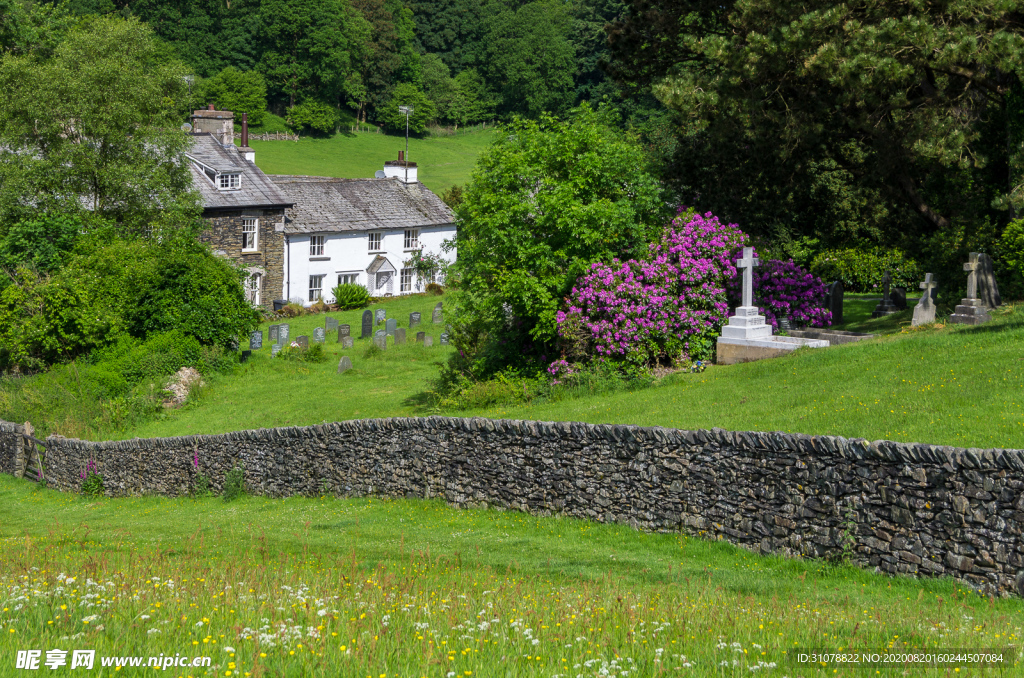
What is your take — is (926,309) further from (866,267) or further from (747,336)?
(866,267)

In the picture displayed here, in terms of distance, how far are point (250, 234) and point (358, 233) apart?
7.06 m

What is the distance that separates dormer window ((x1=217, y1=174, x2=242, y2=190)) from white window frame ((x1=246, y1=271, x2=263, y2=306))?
528 centimetres

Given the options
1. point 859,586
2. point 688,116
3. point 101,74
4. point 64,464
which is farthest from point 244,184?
point 859,586

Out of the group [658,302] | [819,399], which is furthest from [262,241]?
[819,399]

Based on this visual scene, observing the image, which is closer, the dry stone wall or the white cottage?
the dry stone wall

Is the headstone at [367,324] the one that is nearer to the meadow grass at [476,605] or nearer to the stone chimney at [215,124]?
the stone chimney at [215,124]

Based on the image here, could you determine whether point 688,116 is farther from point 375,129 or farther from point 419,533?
point 375,129

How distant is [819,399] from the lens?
58.2 ft

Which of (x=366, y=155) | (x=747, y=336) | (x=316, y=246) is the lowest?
(x=747, y=336)

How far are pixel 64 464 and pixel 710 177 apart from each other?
2157 centimetres

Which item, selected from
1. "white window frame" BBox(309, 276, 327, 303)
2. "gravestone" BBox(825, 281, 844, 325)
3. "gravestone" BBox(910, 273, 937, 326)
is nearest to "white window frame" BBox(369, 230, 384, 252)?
"white window frame" BBox(309, 276, 327, 303)

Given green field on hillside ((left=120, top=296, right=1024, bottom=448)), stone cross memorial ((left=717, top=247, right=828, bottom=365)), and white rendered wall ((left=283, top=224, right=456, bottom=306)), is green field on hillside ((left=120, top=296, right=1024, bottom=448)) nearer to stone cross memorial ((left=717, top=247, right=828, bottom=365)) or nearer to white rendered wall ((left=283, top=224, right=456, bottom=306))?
stone cross memorial ((left=717, top=247, right=828, bottom=365))

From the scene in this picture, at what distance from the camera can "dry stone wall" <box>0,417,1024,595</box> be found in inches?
456

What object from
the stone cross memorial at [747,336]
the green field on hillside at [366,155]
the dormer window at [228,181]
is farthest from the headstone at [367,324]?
the green field on hillside at [366,155]
